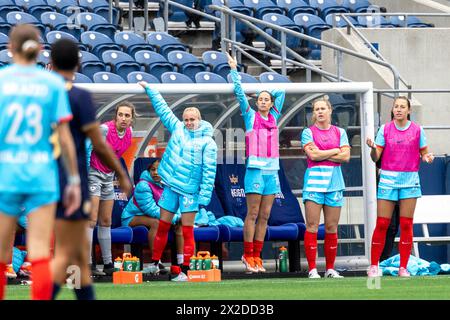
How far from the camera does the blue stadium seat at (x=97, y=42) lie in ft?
68.0

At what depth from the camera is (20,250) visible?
50.3 ft

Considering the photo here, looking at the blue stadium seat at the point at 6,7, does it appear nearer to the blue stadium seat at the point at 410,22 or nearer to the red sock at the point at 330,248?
the blue stadium seat at the point at 410,22

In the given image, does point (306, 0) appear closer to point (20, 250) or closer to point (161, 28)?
point (161, 28)

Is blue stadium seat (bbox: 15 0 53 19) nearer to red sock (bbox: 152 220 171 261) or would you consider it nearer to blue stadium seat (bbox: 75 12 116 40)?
blue stadium seat (bbox: 75 12 116 40)

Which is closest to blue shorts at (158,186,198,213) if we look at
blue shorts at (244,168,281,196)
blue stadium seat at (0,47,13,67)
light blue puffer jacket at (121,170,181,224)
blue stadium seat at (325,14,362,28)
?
light blue puffer jacket at (121,170,181,224)

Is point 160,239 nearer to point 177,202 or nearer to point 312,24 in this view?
point 177,202

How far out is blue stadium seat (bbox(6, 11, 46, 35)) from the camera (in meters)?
20.9

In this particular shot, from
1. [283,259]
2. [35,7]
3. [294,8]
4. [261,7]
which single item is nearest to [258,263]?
[283,259]

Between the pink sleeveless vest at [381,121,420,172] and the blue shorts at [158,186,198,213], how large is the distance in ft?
7.14

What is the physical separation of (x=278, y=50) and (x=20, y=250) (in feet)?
26.9

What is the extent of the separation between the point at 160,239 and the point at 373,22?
29.5 ft

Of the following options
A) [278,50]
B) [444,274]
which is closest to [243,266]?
[444,274]

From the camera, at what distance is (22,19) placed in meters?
21.1

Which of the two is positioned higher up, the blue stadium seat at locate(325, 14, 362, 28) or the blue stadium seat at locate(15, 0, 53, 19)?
the blue stadium seat at locate(15, 0, 53, 19)
